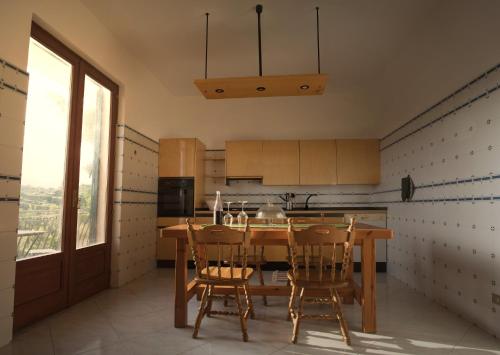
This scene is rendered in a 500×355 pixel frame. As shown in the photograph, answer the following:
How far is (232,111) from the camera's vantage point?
5.73 m

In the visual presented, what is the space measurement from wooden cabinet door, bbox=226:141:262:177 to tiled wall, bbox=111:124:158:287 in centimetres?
115

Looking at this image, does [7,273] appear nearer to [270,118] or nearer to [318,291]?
[318,291]

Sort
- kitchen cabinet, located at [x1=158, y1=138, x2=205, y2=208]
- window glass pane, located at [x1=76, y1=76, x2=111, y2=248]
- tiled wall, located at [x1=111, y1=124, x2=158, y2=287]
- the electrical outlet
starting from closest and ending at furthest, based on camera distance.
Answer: the electrical outlet < window glass pane, located at [x1=76, y1=76, x2=111, y2=248] < tiled wall, located at [x1=111, y1=124, x2=158, y2=287] < kitchen cabinet, located at [x1=158, y1=138, x2=205, y2=208]

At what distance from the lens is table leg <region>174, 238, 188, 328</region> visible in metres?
2.60

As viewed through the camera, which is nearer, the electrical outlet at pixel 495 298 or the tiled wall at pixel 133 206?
the electrical outlet at pixel 495 298

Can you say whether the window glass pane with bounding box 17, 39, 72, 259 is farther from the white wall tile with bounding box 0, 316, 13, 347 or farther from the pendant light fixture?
the pendant light fixture

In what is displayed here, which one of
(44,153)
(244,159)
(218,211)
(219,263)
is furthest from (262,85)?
(244,159)

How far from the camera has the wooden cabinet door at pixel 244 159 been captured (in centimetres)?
531

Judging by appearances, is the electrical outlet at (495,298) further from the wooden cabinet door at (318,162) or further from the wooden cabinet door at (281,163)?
the wooden cabinet door at (281,163)

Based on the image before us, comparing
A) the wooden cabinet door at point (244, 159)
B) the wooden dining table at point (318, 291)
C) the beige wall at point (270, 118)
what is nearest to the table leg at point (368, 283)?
the wooden dining table at point (318, 291)

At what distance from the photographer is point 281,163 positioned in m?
5.30

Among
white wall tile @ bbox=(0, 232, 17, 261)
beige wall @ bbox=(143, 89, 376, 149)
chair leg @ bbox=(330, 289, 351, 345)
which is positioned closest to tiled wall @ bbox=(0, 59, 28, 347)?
white wall tile @ bbox=(0, 232, 17, 261)

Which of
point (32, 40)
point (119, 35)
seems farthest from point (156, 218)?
point (32, 40)

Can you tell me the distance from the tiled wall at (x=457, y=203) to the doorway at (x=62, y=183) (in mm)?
3480
